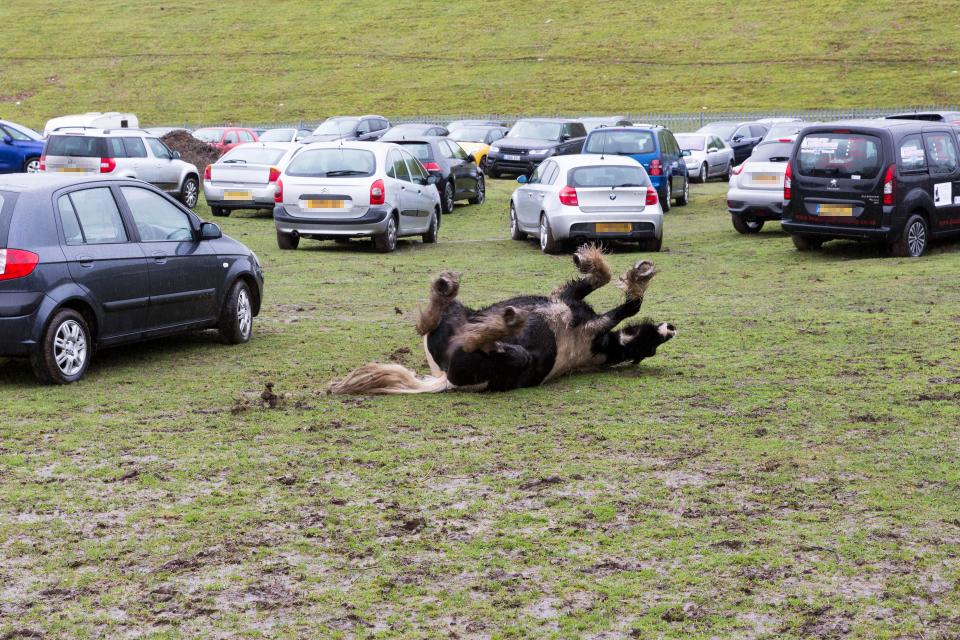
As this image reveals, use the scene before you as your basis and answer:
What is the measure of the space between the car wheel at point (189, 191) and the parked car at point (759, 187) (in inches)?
470

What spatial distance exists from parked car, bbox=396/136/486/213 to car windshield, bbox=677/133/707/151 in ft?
32.0

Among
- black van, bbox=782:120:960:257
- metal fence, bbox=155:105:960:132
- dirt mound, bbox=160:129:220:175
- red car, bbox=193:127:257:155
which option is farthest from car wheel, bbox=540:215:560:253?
A: metal fence, bbox=155:105:960:132

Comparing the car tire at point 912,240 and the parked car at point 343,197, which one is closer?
the car tire at point 912,240

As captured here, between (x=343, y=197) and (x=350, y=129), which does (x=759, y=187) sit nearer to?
(x=343, y=197)

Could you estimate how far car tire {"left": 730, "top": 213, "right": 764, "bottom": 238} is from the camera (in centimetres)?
2270

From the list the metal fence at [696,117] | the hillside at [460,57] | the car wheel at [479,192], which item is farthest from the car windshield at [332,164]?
the hillside at [460,57]

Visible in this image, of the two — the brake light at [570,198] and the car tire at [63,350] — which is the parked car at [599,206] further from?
the car tire at [63,350]

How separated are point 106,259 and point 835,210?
11.2m

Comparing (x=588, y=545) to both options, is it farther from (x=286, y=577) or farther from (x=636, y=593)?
(x=286, y=577)

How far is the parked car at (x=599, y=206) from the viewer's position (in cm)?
1977

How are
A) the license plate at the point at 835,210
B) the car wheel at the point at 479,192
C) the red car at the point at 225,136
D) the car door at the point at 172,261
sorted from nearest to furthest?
the car door at the point at 172,261 → the license plate at the point at 835,210 → the car wheel at the point at 479,192 → the red car at the point at 225,136

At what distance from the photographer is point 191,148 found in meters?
40.0

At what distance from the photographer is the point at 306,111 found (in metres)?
65.6

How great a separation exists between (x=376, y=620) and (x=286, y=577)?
0.60m
